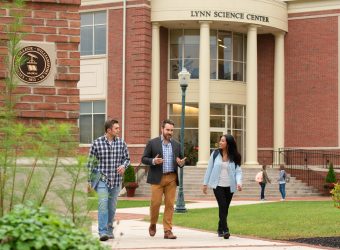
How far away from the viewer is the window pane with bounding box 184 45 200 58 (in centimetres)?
3669

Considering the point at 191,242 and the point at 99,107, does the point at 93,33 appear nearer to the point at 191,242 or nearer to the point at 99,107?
the point at 99,107

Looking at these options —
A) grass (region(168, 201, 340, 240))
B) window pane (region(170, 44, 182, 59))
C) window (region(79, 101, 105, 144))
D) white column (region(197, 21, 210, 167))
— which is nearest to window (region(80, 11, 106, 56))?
window (region(79, 101, 105, 144))

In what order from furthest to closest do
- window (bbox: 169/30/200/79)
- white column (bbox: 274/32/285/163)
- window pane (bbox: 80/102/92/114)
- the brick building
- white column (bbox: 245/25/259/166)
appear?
white column (bbox: 274/32/285/163), window pane (bbox: 80/102/92/114), window (bbox: 169/30/200/79), white column (bbox: 245/25/259/166), the brick building

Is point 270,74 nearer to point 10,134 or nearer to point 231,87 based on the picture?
point 231,87

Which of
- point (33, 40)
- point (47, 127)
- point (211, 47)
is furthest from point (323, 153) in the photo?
point (47, 127)

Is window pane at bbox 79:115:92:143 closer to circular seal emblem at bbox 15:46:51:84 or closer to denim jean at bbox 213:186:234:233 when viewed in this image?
denim jean at bbox 213:186:234:233

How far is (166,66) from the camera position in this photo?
1458 inches

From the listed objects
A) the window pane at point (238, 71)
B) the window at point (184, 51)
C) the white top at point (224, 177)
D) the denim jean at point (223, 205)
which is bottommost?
the denim jean at point (223, 205)

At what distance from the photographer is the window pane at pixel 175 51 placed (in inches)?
1455

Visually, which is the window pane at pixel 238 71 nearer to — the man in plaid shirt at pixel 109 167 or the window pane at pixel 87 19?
the window pane at pixel 87 19

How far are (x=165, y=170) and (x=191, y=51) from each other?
24.8 metres

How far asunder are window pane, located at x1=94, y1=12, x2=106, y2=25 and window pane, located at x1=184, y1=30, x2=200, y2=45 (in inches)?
156

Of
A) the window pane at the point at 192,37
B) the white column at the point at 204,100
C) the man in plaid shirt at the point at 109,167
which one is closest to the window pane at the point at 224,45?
the window pane at the point at 192,37

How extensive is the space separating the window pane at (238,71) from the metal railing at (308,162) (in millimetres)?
4064
